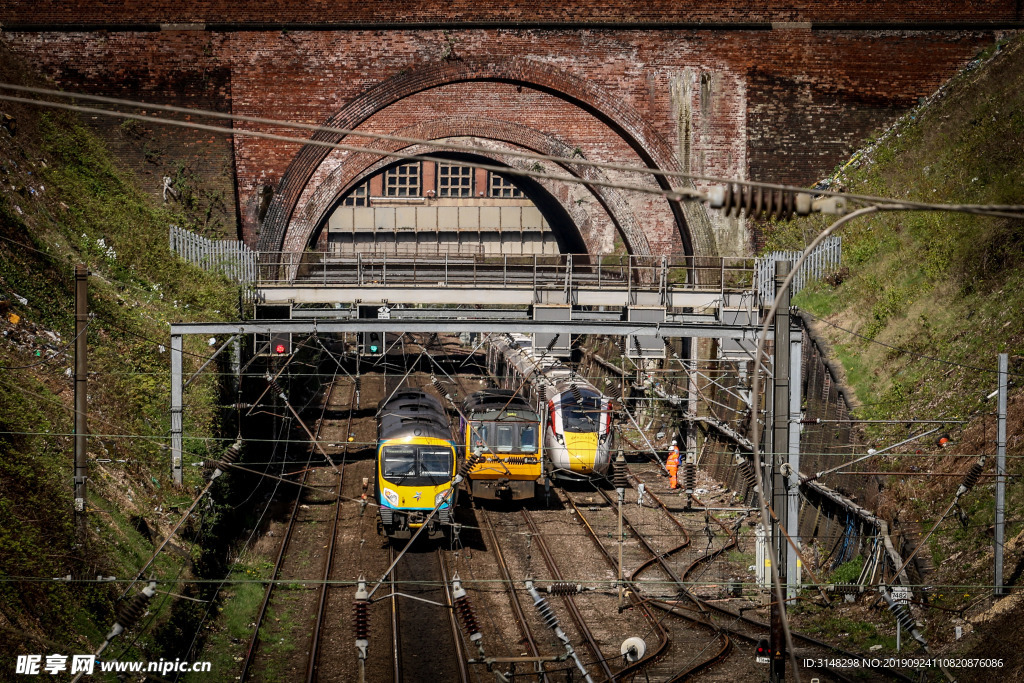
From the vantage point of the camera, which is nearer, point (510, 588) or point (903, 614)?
point (903, 614)

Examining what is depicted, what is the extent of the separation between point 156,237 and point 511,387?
1082 cm

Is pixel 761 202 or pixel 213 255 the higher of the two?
pixel 213 255

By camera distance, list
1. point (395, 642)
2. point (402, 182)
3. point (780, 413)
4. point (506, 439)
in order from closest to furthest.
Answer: point (780, 413), point (395, 642), point (506, 439), point (402, 182)

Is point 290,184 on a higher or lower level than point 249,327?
higher

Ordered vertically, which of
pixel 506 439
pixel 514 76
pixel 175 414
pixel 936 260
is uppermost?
pixel 514 76

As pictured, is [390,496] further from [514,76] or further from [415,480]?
[514,76]

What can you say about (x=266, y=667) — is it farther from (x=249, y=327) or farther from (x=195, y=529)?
(x=249, y=327)

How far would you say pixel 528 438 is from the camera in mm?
22719

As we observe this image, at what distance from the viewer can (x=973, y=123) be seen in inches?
1080

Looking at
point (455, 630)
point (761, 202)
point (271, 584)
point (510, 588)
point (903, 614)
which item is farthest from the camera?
point (271, 584)

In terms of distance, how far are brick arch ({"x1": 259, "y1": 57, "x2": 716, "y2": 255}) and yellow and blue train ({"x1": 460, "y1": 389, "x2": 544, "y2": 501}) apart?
1127 cm

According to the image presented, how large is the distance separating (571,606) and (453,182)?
1831 inches

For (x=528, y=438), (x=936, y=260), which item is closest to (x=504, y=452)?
(x=528, y=438)

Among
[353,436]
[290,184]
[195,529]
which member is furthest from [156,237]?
[195,529]
